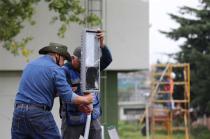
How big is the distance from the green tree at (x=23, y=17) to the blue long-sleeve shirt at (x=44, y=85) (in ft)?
18.5

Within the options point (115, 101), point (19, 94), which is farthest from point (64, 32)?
point (19, 94)

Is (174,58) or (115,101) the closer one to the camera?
(115,101)

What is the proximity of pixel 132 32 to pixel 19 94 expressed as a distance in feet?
26.5

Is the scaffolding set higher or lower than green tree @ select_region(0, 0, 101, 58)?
lower

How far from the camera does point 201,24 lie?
31203mm

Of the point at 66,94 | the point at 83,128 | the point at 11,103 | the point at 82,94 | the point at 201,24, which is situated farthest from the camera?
the point at 201,24

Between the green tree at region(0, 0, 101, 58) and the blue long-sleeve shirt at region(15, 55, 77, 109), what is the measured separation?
5637 millimetres

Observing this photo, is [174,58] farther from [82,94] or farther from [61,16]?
[82,94]

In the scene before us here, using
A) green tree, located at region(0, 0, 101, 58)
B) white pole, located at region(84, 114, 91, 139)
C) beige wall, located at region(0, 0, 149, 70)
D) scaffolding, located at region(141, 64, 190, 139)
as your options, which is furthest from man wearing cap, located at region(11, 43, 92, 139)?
scaffolding, located at region(141, 64, 190, 139)

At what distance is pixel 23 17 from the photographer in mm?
14445

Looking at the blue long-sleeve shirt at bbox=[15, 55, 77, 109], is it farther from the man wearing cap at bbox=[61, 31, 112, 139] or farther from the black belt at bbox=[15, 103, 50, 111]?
the man wearing cap at bbox=[61, 31, 112, 139]

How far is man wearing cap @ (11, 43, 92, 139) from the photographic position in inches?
329

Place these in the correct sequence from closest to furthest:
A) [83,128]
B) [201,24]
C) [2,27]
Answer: [83,128], [2,27], [201,24]

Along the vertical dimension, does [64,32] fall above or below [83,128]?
above
